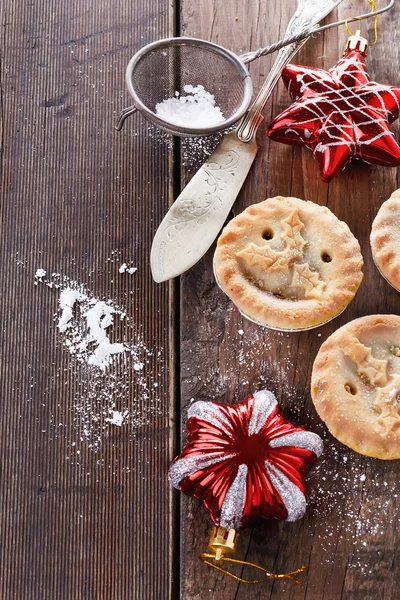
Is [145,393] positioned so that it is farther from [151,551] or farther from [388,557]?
[388,557]

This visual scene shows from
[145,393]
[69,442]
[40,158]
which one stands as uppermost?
[40,158]

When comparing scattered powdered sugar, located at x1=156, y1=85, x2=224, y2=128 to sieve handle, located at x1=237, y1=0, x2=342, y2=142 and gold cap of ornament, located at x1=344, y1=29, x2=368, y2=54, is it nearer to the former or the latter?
sieve handle, located at x1=237, y1=0, x2=342, y2=142

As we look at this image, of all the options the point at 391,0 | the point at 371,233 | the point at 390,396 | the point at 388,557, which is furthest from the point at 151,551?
the point at 391,0

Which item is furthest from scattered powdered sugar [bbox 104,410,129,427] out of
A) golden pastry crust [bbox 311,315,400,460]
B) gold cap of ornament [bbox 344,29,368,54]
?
gold cap of ornament [bbox 344,29,368,54]

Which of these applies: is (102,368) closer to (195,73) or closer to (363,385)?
(363,385)

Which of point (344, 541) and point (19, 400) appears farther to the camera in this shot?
point (19, 400)
